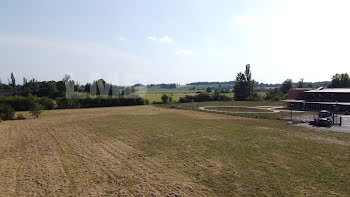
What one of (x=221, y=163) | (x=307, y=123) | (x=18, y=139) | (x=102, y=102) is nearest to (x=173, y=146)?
(x=221, y=163)

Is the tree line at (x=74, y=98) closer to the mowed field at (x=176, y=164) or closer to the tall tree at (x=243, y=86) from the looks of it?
the mowed field at (x=176, y=164)

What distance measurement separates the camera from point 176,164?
13703 millimetres

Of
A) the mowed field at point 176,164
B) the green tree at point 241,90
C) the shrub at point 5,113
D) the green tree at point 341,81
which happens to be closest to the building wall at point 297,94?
the green tree at point 241,90

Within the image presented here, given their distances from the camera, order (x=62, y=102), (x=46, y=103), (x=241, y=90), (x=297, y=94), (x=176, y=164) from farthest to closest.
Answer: (x=241, y=90) < (x=297, y=94) < (x=62, y=102) < (x=46, y=103) < (x=176, y=164)

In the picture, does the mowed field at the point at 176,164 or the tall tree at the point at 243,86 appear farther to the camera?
the tall tree at the point at 243,86

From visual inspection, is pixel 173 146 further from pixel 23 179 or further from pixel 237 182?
pixel 23 179

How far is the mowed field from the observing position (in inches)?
404

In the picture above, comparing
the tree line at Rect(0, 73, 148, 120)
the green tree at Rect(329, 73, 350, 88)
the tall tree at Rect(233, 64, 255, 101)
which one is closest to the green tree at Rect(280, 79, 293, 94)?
the green tree at Rect(329, 73, 350, 88)

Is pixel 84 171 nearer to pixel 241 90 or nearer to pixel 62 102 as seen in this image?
pixel 62 102

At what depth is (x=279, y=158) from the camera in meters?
14.7

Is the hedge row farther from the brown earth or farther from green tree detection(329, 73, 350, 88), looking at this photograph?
green tree detection(329, 73, 350, 88)

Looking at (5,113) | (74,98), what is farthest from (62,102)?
(5,113)

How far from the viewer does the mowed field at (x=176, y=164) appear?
404 inches

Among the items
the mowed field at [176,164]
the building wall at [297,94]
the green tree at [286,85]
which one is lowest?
the mowed field at [176,164]
